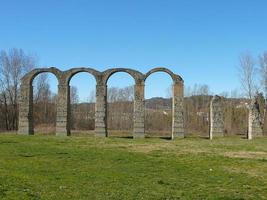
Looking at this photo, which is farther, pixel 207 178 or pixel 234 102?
pixel 234 102

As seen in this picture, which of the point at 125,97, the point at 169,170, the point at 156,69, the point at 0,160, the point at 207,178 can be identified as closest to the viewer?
the point at 207,178

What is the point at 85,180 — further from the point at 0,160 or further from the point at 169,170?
the point at 0,160

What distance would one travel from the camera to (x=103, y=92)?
100 ft

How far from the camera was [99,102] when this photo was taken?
99.6ft

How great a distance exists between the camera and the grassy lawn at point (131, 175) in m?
9.28

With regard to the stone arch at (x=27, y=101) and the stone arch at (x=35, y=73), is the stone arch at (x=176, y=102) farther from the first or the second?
the stone arch at (x=27, y=101)

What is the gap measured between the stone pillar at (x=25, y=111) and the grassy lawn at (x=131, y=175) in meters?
13.6

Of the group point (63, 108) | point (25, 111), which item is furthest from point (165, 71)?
point (25, 111)

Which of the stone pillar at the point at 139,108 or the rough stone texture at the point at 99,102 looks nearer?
the stone pillar at the point at 139,108

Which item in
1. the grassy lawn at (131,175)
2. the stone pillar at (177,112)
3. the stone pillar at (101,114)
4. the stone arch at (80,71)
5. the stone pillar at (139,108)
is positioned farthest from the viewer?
the stone arch at (80,71)

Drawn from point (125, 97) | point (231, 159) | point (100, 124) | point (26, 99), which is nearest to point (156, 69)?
point (100, 124)

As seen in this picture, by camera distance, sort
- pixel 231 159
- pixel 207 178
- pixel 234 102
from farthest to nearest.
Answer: pixel 234 102 → pixel 231 159 → pixel 207 178

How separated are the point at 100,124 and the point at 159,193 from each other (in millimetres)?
21113

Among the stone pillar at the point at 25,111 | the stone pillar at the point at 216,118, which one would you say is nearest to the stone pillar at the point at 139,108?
the stone pillar at the point at 216,118
